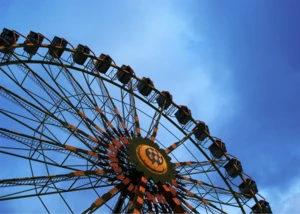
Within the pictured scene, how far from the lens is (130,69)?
2666 centimetres

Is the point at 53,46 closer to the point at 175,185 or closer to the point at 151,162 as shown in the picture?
the point at 151,162

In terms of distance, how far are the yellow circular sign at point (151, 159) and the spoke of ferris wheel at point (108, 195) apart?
54.3 inches

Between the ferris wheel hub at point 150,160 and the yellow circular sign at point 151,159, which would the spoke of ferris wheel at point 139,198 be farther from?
the yellow circular sign at point 151,159

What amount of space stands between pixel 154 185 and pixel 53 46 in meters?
9.21

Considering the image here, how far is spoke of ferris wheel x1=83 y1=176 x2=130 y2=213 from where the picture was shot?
17802 millimetres

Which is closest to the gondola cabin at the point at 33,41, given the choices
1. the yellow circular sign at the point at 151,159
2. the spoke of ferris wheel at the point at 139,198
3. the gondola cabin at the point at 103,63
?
the gondola cabin at the point at 103,63

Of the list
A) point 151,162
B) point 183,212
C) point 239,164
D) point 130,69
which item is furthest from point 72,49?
point 239,164

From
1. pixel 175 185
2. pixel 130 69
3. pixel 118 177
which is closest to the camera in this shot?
pixel 118 177

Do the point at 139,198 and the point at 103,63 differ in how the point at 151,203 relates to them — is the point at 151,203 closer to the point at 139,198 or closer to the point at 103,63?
the point at 139,198

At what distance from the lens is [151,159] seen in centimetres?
2094

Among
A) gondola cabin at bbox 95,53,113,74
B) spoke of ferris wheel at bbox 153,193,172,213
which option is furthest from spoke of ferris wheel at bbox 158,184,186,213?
gondola cabin at bbox 95,53,113,74

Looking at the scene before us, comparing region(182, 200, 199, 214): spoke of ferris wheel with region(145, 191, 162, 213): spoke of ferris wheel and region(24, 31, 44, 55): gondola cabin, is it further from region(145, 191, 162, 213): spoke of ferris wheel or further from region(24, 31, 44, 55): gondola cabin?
region(24, 31, 44, 55): gondola cabin

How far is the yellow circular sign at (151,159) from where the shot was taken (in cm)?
2047

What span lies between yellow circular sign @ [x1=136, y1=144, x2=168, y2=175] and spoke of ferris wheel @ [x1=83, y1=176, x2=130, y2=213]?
1.38 meters
